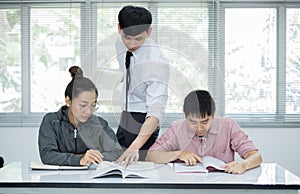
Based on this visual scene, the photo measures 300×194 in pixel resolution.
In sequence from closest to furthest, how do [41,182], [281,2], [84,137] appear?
[41,182], [84,137], [281,2]

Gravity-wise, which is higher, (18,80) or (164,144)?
(18,80)

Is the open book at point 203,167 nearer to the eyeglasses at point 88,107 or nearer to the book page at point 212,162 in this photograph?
the book page at point 212,162

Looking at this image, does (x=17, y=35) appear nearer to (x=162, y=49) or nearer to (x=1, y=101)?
(x=1, y=101)

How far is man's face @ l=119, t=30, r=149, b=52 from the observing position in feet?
7.86

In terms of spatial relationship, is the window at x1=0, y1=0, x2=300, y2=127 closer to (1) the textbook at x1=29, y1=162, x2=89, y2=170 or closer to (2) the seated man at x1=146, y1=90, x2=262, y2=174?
(2) the seated man at x1=146, y1=90, x2=262, y2=174

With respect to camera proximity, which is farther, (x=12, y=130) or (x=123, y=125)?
(x=12, y=130)

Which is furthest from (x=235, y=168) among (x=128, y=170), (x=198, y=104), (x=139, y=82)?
(x=139, y=82)

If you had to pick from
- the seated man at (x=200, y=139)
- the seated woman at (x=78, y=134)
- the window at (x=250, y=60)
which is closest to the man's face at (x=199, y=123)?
the seated man at (x=200, y=139)

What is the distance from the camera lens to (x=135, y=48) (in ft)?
7.90

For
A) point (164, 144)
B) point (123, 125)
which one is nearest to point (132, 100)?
point (123, 125)

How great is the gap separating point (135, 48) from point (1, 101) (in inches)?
97.4

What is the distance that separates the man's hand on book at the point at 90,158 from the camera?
2.47 meters

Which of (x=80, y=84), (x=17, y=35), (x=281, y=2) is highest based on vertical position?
(x=281, y=2)

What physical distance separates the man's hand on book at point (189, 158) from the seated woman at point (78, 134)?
11.3 inches
